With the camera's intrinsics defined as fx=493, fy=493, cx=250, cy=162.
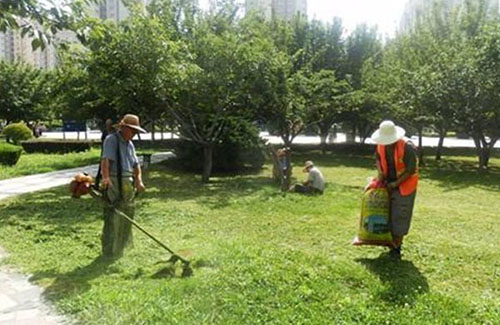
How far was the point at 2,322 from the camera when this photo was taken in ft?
11.6

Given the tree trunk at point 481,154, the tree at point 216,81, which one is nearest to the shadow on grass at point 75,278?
the tree at point 216,81

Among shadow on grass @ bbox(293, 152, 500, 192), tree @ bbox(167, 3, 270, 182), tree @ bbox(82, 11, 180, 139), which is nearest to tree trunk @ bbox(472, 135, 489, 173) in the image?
shadow on grass @ bbox(293, 152, 500, 192)

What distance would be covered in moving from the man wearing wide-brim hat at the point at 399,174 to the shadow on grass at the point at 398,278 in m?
0.30

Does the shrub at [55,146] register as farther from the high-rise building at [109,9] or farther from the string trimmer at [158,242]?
the string trimmer at [158,242]

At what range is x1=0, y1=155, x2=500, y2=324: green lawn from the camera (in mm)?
3746

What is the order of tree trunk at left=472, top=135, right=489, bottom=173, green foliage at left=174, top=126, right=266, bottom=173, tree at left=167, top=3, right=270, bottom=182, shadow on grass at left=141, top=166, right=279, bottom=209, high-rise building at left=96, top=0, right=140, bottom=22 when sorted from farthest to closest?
1. tree trunk at left=472, top=135, right=489, bottom=173
2. green foliage at left=174, top=126, right=266, bottom=173
3. tree at left=167, top=3, right=270, bottom=182
4. shadow on grass at left=141, top=166, right=279, bottom=209
5. high-rise building at left=96, top=0, right=140, bottom=22

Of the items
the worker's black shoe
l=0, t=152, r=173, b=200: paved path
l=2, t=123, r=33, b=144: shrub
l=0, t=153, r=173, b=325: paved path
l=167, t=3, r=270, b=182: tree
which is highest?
l=167, t=3, r=270, b=182: tree

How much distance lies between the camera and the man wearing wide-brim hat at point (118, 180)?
510 centimetres

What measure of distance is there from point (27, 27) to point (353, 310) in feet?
9.64

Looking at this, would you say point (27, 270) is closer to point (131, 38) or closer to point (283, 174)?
point (131, 38)

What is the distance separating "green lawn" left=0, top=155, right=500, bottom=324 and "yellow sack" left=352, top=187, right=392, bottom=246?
23 centimetres

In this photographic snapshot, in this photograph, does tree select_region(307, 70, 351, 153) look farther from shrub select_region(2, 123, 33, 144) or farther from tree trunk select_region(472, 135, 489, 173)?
shrub select_region(2, 123, 33, 144)

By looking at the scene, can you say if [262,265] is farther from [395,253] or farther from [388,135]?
[388,135]

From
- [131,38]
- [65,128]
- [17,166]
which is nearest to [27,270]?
[131,38]
